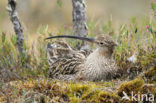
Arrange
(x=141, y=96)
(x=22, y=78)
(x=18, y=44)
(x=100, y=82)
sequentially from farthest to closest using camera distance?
(x=18, y=44), (x=22, y=78), (x=100, y=82), (x=141, y=96)

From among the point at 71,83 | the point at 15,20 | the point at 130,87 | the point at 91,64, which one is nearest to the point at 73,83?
the point at 71,83

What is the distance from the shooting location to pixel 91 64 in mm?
5863

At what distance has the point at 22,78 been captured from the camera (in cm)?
638

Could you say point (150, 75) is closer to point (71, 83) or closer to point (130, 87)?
point (130, 87)

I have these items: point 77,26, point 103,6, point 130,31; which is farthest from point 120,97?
point 103,6

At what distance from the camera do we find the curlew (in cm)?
580

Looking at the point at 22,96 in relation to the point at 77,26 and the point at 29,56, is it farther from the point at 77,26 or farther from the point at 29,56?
the point at 77,26

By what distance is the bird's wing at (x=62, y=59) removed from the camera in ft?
20.4

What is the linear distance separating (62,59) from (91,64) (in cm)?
84

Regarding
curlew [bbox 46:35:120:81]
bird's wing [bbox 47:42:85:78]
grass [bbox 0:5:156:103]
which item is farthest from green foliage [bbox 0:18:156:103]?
curlew [bbox 46:35:120:81]

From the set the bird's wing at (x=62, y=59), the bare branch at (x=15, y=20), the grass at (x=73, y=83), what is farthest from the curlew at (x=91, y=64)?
the bare branch at (x=15, y=20)

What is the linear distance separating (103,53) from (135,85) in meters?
1.48

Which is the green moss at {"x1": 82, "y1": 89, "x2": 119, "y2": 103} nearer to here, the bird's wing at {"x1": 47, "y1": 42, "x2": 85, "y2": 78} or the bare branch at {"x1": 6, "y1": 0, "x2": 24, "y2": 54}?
the bird's wing at {"x1": 47, "y1": 42, "x2": 85, "y2": 78}

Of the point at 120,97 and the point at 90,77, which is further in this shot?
the point at 90,77
